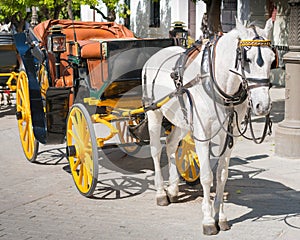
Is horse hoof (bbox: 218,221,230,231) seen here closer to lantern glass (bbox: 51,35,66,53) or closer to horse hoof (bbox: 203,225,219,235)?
horse hoof (bbox: 203,225,219,235)

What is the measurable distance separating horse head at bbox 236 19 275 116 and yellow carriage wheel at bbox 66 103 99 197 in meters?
2.28

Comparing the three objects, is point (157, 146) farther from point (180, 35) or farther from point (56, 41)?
point (56, 41)

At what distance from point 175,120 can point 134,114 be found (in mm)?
829

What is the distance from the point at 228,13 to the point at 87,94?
13.0m

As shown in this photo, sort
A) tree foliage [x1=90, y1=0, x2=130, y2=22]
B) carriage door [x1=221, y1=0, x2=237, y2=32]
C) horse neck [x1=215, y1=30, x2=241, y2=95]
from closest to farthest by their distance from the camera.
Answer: horse neck [x1=215, y1=30, x2=241, y2=95]
tree foliage [x1=90, y1=0, x2=130, y2=22]
carriage door [x1=221, y1=0, x2=237, y2=32]

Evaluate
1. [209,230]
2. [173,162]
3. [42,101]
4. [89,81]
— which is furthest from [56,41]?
[209,230]

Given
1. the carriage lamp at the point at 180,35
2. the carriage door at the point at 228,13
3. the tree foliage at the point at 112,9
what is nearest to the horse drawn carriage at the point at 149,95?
the carriage lamp at the point at 180,35

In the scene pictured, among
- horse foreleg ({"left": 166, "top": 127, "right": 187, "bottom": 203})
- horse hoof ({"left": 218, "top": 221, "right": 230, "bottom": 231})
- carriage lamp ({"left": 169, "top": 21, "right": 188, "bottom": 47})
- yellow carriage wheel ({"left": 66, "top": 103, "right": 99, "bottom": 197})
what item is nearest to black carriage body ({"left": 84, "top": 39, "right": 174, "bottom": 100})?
carriage lamp ({"left": 169, "top": 21, "right": 188, "bottom": 47})

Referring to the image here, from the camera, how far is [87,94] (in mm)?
7504

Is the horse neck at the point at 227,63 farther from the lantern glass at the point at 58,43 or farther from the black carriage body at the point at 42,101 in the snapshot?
the black carriage body at the point at 42,101

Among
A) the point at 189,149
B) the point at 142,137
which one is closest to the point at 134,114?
the point at 142,137

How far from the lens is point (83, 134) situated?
7.18 m

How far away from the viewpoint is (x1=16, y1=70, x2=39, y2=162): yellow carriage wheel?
8773 millimetres

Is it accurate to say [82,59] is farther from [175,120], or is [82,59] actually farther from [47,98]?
[175,120]
